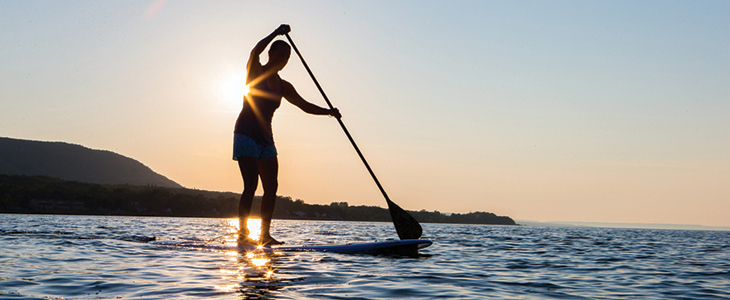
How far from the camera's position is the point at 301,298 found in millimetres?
4883

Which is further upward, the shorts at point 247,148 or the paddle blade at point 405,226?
the shorts at point 247,148

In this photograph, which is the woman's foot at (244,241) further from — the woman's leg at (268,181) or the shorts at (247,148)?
the shorts at (247,148)

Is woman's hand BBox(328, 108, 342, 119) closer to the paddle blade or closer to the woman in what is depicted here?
the woman

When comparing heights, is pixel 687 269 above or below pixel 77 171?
below

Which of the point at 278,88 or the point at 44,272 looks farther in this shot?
the point at 278,88

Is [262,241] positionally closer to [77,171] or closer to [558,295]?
[558,295]

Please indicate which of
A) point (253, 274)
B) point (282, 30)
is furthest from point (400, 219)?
point (253, 274)

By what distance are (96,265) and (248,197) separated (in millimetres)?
2805

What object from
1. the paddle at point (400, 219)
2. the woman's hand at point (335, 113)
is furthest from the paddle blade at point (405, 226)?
the woman's hand at point (335, 113)

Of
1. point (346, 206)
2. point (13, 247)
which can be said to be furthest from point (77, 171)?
point (13, 247)

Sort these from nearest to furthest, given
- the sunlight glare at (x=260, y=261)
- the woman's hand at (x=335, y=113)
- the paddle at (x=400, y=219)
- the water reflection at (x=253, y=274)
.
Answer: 1. the water reflection at (x=253, y=274)
2. the sunlight glare at (x=260, y=261)
3. the woman's hand at (x=335, y=113)
4. the paddle at (x=400, y=219)

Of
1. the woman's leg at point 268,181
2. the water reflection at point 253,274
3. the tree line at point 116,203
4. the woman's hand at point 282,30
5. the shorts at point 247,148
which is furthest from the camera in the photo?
the tree line at point 116,203

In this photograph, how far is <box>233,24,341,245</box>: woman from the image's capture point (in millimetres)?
9242

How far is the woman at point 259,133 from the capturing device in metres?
9.24
